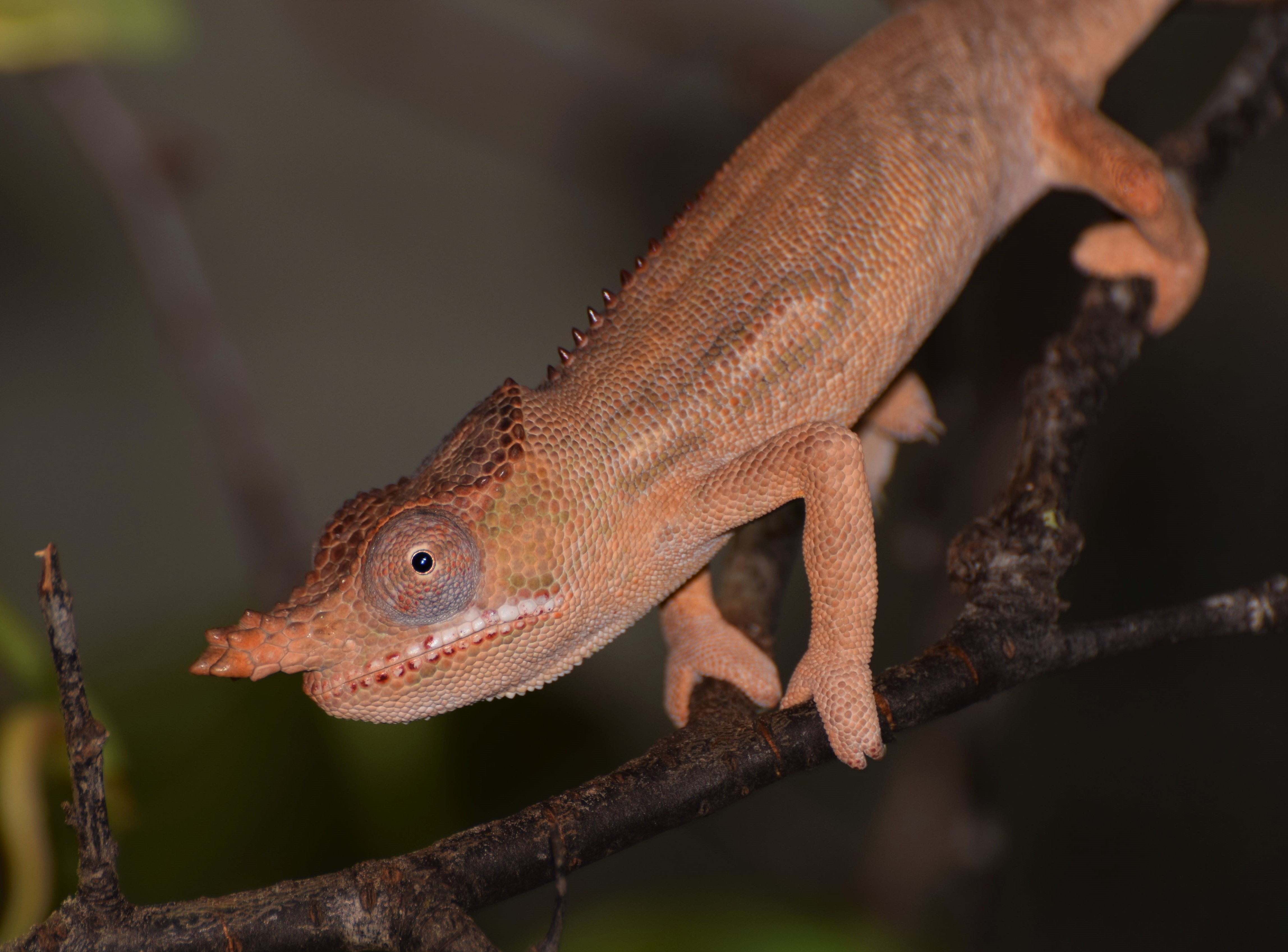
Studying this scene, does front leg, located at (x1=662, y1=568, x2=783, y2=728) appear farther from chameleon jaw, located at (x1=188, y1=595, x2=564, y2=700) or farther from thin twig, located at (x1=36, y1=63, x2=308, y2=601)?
thin twig, located at (x1=36, y1=63, x2=308, y2=601)

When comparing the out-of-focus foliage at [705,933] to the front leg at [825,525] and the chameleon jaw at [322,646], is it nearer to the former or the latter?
the front leg at [825,525]

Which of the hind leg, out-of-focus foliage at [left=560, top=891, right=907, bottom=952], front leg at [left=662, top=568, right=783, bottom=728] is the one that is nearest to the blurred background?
out-of-focus foliage at [left=560, top=891, right=907, bottom=952]

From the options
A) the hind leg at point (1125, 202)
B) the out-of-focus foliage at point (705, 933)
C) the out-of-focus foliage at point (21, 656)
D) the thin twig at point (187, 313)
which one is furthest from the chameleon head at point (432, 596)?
the hind leg at point (1125, 202)

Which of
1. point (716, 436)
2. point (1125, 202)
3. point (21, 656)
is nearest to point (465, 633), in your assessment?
point (716, 436)

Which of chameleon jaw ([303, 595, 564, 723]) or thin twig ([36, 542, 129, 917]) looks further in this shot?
chameleon jaw ([303, 595, 564, 723])

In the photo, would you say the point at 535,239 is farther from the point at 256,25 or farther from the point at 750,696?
the point at 750,696
